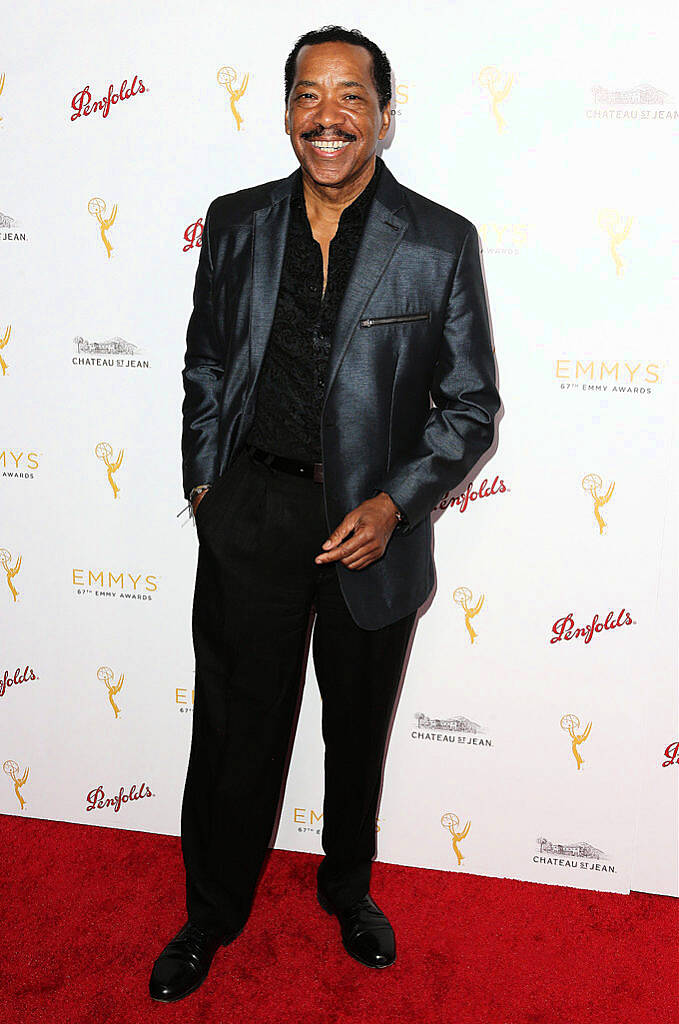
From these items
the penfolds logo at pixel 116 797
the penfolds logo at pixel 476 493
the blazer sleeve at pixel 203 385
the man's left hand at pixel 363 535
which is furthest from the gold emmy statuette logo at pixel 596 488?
the penfolds logo at pixel 116 797

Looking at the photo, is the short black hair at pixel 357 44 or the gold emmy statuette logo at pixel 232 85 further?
the gold emmy statuette logo at pixel 232 85

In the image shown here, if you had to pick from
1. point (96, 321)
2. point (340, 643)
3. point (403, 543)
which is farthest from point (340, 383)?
point (96, 321)

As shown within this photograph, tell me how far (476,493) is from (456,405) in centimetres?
44

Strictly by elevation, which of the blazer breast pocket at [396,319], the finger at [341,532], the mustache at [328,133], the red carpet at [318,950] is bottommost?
the red carpet at [318,950]

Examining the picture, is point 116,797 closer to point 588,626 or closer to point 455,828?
point 455,828

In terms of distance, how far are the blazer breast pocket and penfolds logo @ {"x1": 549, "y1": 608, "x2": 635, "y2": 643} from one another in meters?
0.89

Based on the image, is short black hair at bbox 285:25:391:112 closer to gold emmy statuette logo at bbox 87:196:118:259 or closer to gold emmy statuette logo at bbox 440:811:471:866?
gold emmy statuette logo at bbox 87:196:118:259

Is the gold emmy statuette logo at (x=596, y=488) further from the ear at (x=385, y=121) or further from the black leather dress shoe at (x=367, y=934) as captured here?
the black leather dress shoe at (x=367, y=934)

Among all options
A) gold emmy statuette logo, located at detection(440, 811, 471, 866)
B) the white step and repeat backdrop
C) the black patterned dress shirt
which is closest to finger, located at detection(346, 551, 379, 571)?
the black patterned dress shirt

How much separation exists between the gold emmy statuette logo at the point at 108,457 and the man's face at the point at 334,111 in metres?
0.91

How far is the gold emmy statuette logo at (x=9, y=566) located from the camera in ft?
8.20

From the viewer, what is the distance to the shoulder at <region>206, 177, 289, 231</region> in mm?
1892

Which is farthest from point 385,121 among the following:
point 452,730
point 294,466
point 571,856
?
point 571,856

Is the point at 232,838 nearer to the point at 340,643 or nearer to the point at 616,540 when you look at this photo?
the point at 340,643
